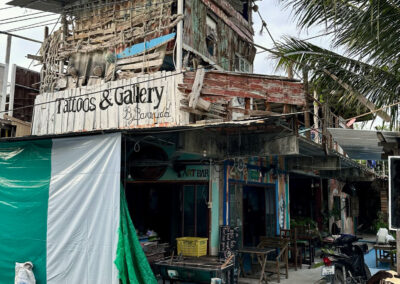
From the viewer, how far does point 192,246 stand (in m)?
9.52

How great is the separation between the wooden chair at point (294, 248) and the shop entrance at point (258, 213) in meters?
0.58

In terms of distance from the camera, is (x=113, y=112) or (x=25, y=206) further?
(x=113, y=112)

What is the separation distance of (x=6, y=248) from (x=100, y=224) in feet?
8.85

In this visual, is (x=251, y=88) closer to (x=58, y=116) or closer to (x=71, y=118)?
(x=71, y=118)

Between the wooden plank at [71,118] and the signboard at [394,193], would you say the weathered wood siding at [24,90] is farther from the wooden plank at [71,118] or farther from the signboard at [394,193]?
the signboard at [394,193]

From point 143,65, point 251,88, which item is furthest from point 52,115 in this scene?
point 251,88

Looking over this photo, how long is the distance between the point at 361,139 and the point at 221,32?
24.2 feet

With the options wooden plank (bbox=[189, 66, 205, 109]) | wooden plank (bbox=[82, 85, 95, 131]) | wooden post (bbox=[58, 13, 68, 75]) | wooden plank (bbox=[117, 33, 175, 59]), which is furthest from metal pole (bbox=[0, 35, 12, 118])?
wooden plank (bbox=[189, 66, 205, 109])

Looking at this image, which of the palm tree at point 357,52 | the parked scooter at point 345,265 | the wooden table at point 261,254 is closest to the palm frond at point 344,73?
the palm tree at point 357,52

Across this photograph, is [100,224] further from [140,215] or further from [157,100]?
[140,215]

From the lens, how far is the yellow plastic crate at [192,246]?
9.47 metres

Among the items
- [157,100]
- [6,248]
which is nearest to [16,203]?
[6,248]

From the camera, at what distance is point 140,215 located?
40.4 feet

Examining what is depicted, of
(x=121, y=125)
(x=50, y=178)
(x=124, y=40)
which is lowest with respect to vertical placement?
(x=50, y=178)
